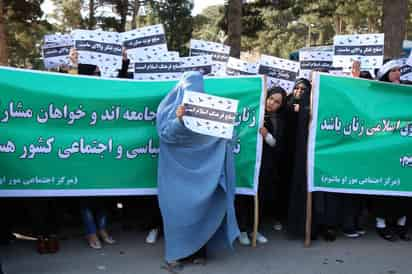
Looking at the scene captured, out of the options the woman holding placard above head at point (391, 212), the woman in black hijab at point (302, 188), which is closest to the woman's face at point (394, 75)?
the woman holding placard above head at point (391, 212)

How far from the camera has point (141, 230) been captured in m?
4.96

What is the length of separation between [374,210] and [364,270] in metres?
1.00

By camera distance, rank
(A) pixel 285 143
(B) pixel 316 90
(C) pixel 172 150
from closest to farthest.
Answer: (C) pixel 172 150, (B) pixel 316 90, (A) pixel 285 143

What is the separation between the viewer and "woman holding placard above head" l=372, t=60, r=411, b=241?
487 centimetres

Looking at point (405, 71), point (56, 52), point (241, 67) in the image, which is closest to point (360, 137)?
point (405, 71)

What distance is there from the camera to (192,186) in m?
4.01

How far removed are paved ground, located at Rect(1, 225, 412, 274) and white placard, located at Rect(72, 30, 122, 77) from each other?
1.71 meters

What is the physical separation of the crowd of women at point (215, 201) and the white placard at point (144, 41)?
35 cm

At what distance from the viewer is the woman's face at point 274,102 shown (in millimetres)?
4672

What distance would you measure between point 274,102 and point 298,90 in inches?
11.3

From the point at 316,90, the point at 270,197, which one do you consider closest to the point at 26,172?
the point at 270,197

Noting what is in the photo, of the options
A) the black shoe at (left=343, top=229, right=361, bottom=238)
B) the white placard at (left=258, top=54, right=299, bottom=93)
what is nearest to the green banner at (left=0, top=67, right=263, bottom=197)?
the white placard at (left=258, top=54, right=299, bottom=93)

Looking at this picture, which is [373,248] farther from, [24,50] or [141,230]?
[24,50]

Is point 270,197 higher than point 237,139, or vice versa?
point 237,139
